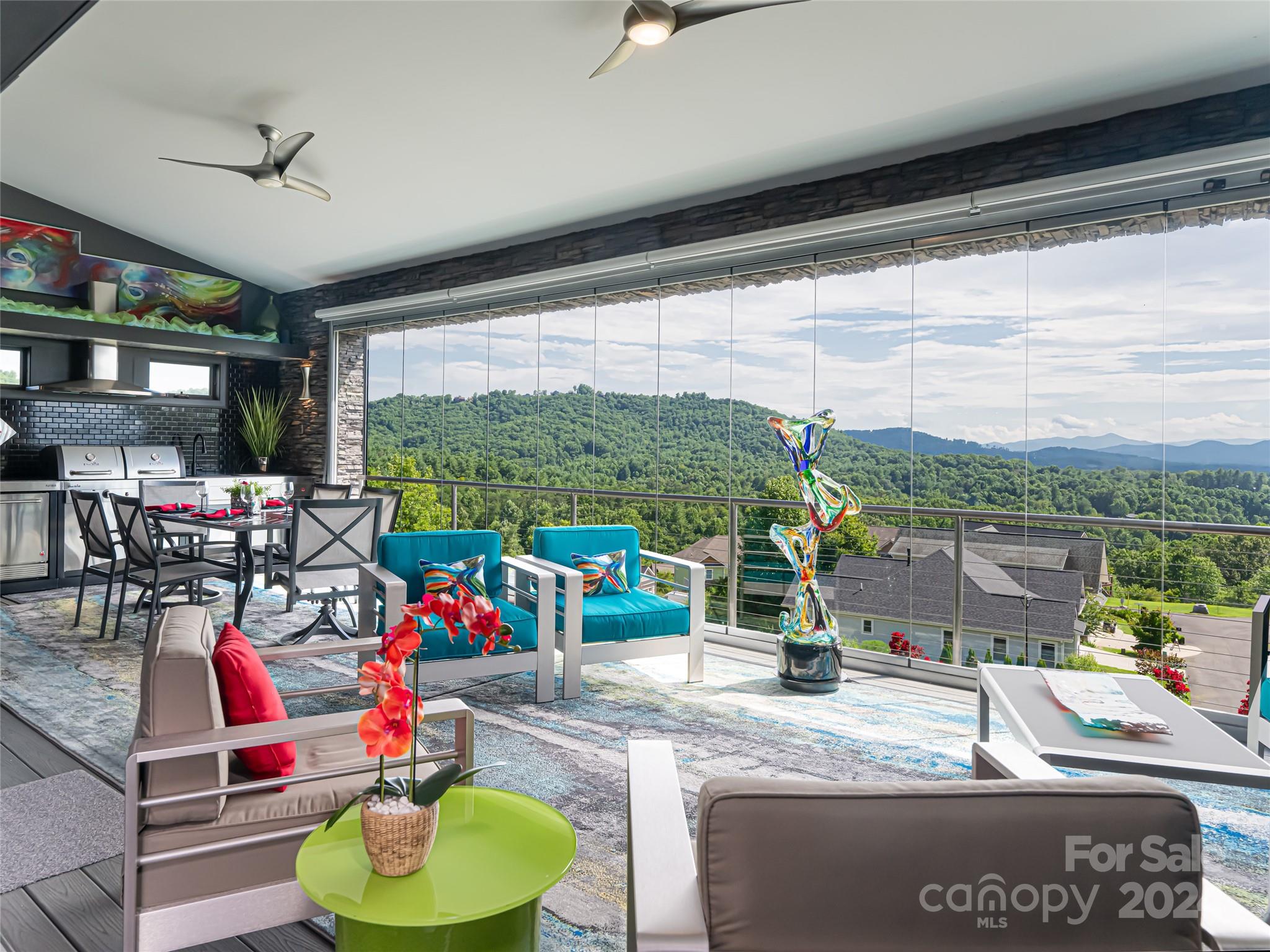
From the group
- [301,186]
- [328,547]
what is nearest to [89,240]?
[301,186]

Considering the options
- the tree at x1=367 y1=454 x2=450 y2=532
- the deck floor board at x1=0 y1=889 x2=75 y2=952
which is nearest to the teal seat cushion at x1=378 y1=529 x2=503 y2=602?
the deck floor board at x1=0 y1=889 x2=75 y2=952

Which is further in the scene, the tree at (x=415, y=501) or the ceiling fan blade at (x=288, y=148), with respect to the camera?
the tree at (x=415, y=501)

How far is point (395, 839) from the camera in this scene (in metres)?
1.35

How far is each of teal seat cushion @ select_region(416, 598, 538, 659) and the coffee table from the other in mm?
2086

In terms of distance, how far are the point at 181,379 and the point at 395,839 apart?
27.0 ft

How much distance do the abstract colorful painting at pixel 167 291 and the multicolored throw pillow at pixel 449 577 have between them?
18.2ft

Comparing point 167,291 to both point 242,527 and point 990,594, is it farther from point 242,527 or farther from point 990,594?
point 990,594

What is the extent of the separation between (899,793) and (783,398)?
14.5 feet

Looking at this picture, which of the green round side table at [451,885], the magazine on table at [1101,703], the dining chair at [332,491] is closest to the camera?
the green round side table at [451,885]

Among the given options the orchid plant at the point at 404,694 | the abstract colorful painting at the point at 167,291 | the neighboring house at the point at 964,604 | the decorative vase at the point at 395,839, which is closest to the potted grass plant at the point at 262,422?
the abstract colorful painting at the point at 167,291

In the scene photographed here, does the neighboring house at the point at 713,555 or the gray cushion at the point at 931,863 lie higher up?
Answer: the gray cushion at the point at 931,863

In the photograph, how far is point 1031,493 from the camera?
4.13 metres

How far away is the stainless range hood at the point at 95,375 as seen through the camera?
22.9 ft

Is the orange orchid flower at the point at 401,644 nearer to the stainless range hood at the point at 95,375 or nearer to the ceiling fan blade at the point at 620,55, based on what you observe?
the ceiling fan blade at the point at 620,55
